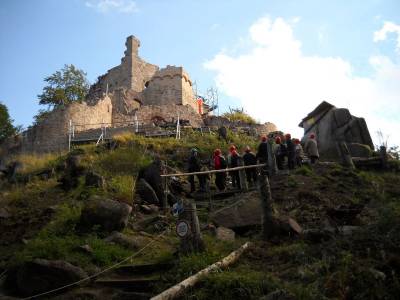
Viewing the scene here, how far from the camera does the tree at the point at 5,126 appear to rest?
34.2 m

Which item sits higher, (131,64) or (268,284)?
(131,64)

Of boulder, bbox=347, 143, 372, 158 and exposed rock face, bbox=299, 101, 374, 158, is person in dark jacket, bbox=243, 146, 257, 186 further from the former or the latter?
boulder, bbox=347, 143, 372, 158

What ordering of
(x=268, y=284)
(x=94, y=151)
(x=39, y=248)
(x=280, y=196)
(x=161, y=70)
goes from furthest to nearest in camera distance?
(x=161, y=70) < (x=94, y=151) < (x=280, y=196) < (x=39, y=248) < (x=268, y=284)

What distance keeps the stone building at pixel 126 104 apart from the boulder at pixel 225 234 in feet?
59.9

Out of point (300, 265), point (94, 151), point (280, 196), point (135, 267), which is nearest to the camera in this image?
point (300, 265)

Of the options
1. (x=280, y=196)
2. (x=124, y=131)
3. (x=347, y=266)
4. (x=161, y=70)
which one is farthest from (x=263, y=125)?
(x=347, y=266)

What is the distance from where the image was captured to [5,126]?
34.6m

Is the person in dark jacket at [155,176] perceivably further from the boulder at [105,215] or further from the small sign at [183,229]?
the small sign at [183,229]

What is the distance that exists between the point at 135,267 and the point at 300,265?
3.01 meters

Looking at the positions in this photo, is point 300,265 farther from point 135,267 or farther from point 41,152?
point 41,152

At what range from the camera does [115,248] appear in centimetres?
1023

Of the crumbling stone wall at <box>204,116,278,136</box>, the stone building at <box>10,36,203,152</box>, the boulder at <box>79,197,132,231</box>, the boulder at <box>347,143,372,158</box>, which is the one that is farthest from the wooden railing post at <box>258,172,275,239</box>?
the crumbling stone wall at <box>204,116,278,136</box>

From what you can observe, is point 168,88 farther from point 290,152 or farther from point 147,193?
point 147,193

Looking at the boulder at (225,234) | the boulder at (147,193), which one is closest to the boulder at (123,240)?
the boulder at (225,234)
